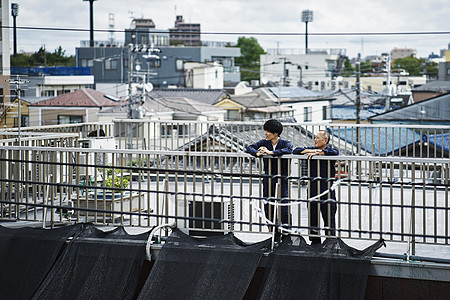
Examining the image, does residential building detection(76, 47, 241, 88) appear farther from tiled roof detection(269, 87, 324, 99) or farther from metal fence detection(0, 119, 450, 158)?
metal fence detection(0, 119, 450, 158)

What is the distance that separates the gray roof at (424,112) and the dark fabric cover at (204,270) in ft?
118

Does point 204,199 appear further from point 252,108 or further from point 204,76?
point 204,76

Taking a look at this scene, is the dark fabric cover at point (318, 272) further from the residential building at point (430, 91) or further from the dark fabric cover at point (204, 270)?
the residential building at point (430, 91)

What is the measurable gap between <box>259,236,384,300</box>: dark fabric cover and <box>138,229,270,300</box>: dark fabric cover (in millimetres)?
217

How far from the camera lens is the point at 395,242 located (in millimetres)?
7121

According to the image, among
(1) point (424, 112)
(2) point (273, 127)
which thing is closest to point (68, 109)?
(1) point (424, 112)

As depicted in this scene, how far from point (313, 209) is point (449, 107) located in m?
37.8

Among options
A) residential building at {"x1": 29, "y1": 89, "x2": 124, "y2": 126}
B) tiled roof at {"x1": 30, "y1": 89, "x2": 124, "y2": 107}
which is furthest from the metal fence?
tiled roof at {"x1": 30, "y1": 89, "x2": 124, "y2": 107}

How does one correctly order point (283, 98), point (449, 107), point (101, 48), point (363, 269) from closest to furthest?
1. point (363, 269)
2. point (449, 107)
3. point (283, 98)
4. point (101, 48)

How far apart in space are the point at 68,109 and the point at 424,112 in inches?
860

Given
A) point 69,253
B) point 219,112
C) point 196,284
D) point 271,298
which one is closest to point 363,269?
point 271,298

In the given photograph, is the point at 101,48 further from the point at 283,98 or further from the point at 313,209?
the point at 313,209

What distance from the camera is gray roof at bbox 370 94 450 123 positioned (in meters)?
41.6

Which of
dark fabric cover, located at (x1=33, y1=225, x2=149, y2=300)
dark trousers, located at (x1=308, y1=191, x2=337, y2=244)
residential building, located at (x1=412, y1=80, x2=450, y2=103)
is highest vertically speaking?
residential building, located at (x1=412, y1=80, x2=450, y2=103)
